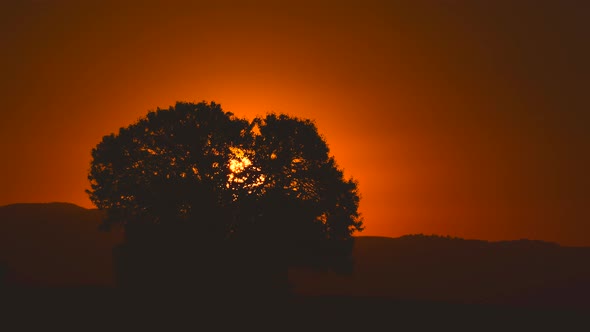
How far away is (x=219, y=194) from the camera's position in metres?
39.1

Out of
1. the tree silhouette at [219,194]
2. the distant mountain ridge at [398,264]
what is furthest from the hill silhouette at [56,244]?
the tree silhouette at [219,194]

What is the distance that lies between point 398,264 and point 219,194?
12622 centimetres

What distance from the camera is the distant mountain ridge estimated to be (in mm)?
126188

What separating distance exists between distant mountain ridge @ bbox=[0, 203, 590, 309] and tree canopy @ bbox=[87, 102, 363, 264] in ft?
249

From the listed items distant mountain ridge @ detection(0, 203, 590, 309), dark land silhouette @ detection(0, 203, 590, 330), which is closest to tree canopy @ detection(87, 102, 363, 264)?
dark land silhouette @ detection(0, 203, 590, 330)

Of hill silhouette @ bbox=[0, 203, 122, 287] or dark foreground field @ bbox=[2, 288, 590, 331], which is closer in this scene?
dark foreground field @ bbox=[2, 288, 590, 331]

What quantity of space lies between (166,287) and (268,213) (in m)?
7.38

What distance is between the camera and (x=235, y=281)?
38188 millimetres

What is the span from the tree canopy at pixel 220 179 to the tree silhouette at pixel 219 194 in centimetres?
6

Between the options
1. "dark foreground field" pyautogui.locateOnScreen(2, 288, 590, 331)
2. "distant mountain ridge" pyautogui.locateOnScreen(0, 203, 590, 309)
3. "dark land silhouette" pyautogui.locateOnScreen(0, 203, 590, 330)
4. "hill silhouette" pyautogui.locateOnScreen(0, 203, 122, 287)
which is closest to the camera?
"dark foreground field" pyautogui.locateOnScreen(2, 288, 590, 331)

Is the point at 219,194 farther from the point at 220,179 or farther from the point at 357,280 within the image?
the point at 357,280

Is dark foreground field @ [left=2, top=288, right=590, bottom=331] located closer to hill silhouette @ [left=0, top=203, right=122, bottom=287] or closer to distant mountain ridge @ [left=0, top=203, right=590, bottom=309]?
distant mountain ridge @ [left=0, top=203, right=590, bottom=309]

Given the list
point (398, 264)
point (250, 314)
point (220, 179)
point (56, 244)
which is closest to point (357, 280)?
point (398, 264)

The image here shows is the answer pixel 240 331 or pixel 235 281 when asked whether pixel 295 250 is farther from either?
pixel 240 331
